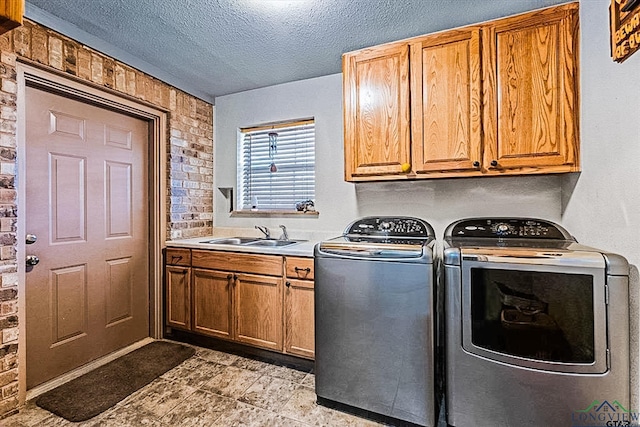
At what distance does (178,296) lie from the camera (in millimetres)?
2727

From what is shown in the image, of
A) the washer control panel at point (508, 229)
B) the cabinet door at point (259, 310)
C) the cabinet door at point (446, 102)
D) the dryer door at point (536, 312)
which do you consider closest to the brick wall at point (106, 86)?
the cabinet door at point (259, 310)

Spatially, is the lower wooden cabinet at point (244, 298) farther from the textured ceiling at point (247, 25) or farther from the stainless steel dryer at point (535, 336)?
the textured ceiling at point (247, 25)

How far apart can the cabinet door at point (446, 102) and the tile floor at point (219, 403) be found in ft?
5.43

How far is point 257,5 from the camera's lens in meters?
1.85

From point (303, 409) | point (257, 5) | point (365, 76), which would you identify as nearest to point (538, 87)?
point (365, 76)

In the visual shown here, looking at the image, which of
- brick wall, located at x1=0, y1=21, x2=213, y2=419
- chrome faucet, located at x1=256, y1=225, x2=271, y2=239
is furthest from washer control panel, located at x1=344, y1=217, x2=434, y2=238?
brick wall, located at x1=0, y1=21, x2=213, y2=419

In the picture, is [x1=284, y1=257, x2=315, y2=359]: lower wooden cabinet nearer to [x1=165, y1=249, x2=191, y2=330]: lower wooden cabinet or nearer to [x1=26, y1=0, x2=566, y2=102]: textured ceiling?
[x1=165, y1=249, x2=191, y2=330]: lower wooden cabinet

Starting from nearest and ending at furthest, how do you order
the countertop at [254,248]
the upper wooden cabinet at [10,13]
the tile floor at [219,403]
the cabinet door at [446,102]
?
1. the upper wooden cabinet at [10,13]
2. the tile floor at [219,403]
3. the cabinet door at [446,102]
4. the countertop at [254,248]

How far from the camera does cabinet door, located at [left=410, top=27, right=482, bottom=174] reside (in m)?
1.96

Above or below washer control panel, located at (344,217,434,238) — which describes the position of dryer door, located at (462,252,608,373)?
below

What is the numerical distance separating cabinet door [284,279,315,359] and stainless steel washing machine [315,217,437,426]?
326mm

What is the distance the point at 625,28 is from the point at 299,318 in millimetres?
2195

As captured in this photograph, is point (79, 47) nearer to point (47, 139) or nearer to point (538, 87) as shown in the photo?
point (47, 139)

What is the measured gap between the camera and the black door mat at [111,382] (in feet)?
6.06
